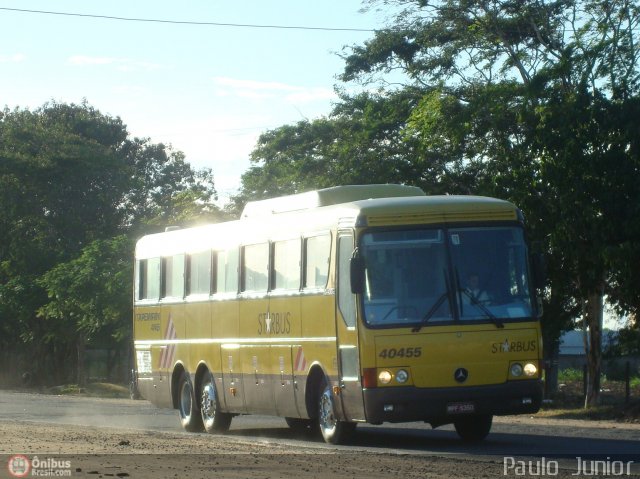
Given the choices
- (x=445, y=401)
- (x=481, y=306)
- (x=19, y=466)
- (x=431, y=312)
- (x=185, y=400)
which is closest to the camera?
(x=19, y=466)

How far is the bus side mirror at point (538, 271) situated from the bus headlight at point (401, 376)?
1968 mm

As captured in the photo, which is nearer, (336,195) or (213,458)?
(213,458)

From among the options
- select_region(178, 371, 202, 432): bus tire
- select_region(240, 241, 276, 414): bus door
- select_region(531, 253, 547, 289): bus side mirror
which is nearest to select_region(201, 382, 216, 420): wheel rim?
select_region(178, 371, 202, 432): bus tire

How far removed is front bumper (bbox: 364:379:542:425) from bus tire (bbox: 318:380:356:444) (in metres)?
1.18

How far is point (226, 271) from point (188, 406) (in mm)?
2790

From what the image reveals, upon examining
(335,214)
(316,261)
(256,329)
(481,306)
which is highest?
(335,214)

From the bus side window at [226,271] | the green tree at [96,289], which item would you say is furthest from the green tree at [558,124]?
the green tree at [96,289]

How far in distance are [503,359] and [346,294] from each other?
204 centimetres

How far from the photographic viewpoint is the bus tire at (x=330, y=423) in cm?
1702

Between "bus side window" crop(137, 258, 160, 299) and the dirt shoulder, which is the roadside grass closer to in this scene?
the dirt shoulder

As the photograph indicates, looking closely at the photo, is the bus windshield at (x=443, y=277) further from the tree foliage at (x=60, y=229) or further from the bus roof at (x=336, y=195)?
the tree foliage at (x=60, y=229)

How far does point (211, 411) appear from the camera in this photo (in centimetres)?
2128

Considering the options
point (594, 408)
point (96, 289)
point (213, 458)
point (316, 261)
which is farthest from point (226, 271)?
point (96, 289)

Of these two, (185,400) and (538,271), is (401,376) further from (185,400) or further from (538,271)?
(185,400)
